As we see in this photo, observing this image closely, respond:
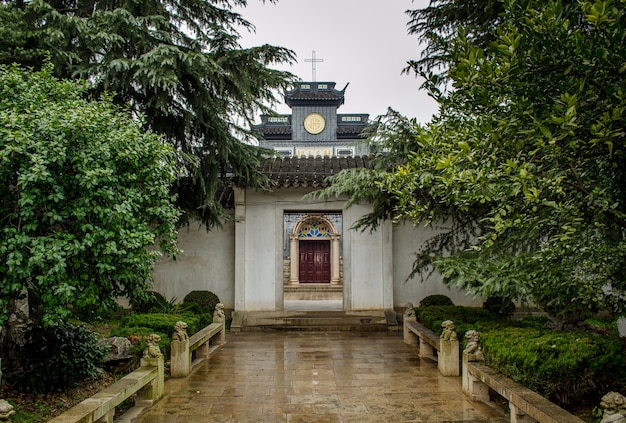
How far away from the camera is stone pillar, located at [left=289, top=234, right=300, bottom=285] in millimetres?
23594

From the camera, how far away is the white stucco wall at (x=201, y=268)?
1249cm

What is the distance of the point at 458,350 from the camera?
23.1 ft

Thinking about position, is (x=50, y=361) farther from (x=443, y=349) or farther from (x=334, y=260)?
(x=334, y=260)

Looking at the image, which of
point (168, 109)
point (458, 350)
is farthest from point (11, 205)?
point (458, 350)

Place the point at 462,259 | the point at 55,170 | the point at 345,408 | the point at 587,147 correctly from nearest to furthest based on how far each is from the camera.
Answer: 1. the point at 587,147
2. the point at 55,170
3. the point at 345,408
4. the point at 462,259

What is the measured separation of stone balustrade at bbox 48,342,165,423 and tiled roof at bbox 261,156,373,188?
20.5 feet

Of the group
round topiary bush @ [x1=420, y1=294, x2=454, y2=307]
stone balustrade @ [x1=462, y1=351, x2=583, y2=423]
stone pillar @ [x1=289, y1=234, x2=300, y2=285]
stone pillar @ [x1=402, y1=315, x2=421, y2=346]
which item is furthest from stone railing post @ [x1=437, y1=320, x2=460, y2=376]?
stone pillar @ [x1=289, y1=234, x2=300, y2=285]

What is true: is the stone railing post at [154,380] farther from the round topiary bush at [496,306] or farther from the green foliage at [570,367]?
the round topiary bush at [496,306]

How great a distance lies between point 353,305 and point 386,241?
5.69 feet

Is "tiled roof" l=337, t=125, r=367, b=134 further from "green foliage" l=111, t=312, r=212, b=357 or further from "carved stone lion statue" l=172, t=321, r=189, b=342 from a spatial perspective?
"carved stone lion statue" l=172, t=321, r=189, b=342

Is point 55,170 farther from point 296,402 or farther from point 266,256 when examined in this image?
point 266,256

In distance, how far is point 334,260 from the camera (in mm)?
23812

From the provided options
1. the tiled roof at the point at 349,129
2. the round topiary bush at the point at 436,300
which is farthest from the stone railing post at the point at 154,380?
the tiled roof at the point at 349,129

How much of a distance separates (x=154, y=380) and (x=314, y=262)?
1861 cm
